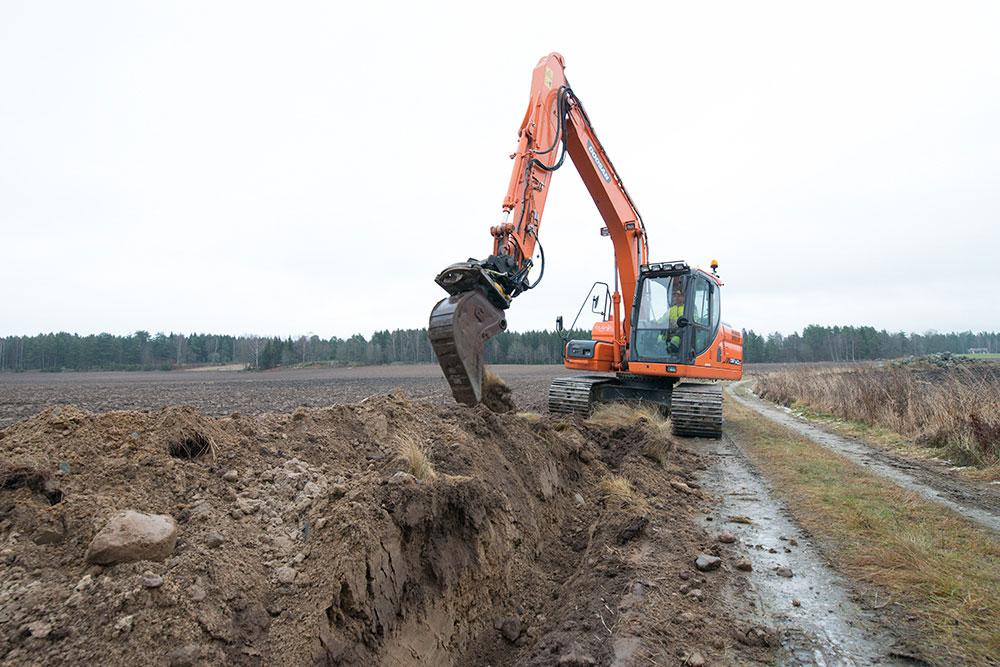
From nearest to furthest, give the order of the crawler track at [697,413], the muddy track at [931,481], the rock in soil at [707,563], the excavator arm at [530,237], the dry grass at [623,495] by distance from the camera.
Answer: the rock in soil at [707,563], the dry grass at [623,495], the muddy track at [931,481], the excavator arm at [530,237], the crawler track at [697,413]

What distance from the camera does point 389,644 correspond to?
9.59ft

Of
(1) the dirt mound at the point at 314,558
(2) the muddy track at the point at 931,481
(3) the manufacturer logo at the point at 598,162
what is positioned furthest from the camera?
(3) the manufacturer logo at the point at 598,162

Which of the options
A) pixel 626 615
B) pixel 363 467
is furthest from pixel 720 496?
pixel 363 467

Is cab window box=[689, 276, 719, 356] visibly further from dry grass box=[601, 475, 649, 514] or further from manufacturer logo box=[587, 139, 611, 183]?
dry grass box=[601, 475, 649, 514]

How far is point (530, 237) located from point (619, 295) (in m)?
4.12

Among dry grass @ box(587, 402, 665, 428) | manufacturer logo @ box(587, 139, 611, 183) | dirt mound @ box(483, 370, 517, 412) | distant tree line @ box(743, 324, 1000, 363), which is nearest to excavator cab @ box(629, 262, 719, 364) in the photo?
dry grass @ box(587, 402, 665, 428)

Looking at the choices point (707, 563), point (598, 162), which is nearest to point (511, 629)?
point (707, 563)

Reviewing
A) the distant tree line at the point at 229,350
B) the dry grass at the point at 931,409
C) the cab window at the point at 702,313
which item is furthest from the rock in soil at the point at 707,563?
the distant tree line at the point at 229,350

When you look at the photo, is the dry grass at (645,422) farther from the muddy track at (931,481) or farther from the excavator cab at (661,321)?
the muddy track at (931,481)

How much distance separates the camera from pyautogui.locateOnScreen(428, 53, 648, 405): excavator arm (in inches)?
255

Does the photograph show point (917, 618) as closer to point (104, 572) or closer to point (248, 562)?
point (248, 562)

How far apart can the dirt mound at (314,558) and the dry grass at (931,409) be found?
6.47 meters

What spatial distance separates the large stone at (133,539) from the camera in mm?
2350

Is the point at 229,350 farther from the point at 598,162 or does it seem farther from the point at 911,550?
the point at 911,550
